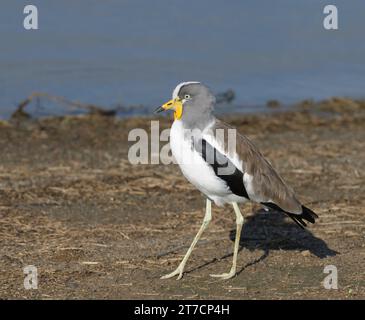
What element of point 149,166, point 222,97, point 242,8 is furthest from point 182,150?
point 242,8

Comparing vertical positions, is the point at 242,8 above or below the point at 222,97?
above

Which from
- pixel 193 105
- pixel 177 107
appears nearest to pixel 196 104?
pixel 193 105

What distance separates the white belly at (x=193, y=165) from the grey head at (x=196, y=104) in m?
0.11

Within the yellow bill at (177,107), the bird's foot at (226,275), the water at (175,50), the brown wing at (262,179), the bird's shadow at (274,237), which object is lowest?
the bird's foot at (226,275)

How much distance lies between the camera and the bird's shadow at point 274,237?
761cm

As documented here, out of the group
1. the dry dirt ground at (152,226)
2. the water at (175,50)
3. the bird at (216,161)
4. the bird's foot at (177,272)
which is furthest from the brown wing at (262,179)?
the water at (175,50)

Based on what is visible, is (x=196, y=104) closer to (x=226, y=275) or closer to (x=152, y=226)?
(x=226, y=275)

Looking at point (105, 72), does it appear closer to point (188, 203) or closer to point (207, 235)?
point (188, 203)

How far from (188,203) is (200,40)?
9.04 meters

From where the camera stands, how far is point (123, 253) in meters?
7.47

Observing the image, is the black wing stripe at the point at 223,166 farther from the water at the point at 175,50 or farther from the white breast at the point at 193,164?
the water at the point at 175,50

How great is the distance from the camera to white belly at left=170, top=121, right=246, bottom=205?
22.1ft

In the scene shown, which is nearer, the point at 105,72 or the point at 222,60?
the point at 105,72

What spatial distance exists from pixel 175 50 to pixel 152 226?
9.14 metres
